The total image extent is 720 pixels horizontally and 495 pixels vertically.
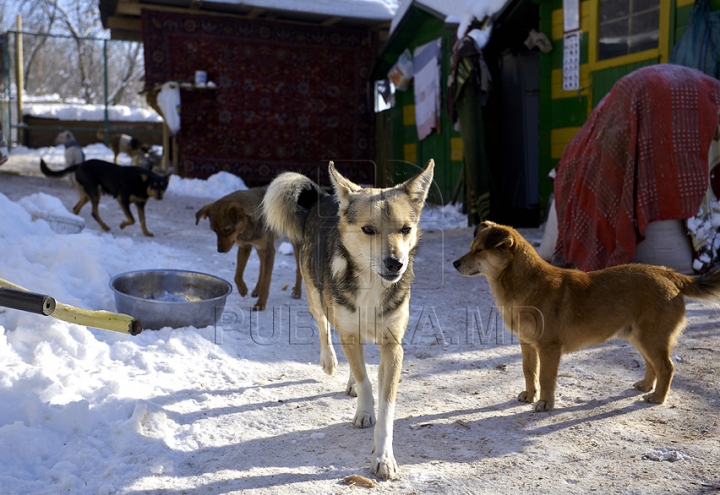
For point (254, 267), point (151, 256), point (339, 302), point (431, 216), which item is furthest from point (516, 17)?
point (339, 302)

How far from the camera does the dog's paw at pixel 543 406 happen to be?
3314mm

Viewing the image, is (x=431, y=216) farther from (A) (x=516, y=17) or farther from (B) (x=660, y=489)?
(B) (x=660, y=489)

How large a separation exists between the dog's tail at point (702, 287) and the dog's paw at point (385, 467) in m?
1.95

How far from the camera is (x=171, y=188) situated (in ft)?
40.7

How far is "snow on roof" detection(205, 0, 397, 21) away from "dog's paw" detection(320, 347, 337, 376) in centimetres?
1031

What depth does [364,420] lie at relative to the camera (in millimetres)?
3166

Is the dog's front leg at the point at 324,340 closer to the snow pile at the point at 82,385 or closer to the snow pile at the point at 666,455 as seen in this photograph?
the snow pile at the point at 82,385

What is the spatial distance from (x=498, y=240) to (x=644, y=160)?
295cm

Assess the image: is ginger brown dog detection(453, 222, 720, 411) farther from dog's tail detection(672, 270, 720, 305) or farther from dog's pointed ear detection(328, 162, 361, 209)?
dog's pointed ear detection(328, 162, 361, 209)

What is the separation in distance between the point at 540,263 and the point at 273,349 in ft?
6.77

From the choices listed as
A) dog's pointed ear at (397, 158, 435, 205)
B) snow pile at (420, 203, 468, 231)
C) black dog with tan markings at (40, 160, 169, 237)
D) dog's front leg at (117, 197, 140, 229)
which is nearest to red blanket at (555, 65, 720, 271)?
dog's pointed ear at (397, 158, 435, 205)

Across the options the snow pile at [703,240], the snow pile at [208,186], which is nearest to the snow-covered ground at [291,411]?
the snow pile at [703,240]

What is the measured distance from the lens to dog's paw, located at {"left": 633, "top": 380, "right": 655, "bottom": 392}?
351 cm

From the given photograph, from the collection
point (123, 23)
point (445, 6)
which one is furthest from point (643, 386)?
point (123, 23)
